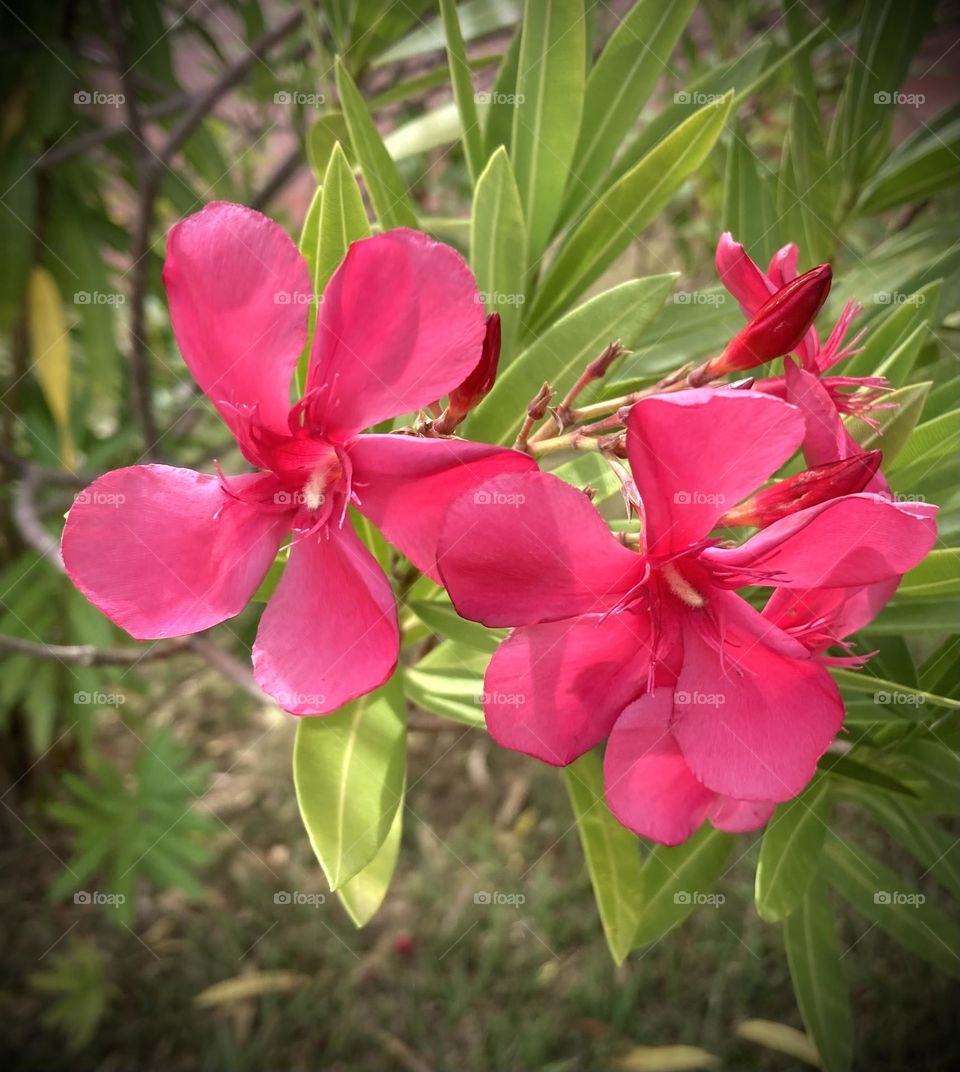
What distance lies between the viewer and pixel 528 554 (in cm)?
58

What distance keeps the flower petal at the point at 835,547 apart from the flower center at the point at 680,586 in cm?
2

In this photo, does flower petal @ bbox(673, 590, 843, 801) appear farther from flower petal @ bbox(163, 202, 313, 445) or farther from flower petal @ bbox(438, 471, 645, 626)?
flower petal @ bbox(163, 202, 313, 445)

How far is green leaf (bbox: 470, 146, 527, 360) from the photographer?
838mm

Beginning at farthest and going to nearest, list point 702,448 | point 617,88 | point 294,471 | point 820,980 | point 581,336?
1. point 820,980
2. point 617,88
3. point 581,336
4. point 294,471
5. point 702,448

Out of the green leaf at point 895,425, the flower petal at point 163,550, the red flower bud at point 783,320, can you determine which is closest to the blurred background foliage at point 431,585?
the green leaf at point 895,425

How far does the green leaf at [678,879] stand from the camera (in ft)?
3.17

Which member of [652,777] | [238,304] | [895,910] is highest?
[238,304]

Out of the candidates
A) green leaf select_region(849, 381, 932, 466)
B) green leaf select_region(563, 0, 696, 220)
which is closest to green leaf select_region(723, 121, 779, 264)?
green leaf select_region(563, 0, 696, 220)

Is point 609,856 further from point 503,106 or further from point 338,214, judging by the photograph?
point 503,106

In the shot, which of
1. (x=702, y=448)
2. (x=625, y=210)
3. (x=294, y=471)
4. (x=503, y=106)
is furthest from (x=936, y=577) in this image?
(x=503, y=106)

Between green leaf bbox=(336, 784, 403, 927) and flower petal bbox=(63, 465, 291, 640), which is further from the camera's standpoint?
green leaf bbox=(336, 784, 403, 927)

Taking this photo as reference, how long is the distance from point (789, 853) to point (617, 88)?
89 cm

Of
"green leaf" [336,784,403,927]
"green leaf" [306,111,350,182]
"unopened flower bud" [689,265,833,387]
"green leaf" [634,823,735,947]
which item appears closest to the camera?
"unopened flower bud" [689,265,833,387]

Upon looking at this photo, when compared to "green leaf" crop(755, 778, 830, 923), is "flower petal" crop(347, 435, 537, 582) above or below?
above
